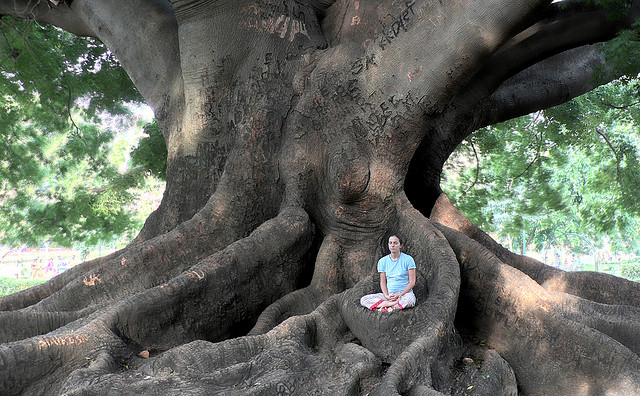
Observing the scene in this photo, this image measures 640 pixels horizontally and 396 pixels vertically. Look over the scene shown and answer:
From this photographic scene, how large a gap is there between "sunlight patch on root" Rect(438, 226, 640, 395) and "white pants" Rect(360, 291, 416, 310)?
0.73 m

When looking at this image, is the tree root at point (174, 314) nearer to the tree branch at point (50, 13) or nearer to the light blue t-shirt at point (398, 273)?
the light blue t-shirt at point (398, 273)

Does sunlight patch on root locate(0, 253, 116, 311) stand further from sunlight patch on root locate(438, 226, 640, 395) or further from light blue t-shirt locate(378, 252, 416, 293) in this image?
sunlight patch on root locate(438, 226, 640, 395)

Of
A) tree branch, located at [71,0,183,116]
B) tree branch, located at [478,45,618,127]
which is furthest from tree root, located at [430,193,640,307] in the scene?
tree branch, located at [71,0,183,116]

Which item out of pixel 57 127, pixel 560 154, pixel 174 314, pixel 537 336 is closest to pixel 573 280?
pixel 537 336

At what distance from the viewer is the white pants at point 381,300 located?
3580mm

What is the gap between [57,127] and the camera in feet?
33.4

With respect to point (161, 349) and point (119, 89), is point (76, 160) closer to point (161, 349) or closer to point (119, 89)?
point (119, 89)

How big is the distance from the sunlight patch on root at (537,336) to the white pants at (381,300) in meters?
0.73

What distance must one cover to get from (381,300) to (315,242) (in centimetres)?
140

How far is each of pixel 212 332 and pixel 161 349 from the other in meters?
0.47

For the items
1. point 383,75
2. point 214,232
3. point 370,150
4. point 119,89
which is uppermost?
point 119,89

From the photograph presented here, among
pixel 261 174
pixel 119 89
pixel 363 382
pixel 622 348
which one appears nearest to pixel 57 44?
pixel 119 89

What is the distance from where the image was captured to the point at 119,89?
9.30 m

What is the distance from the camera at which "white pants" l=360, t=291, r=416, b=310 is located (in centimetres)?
358
